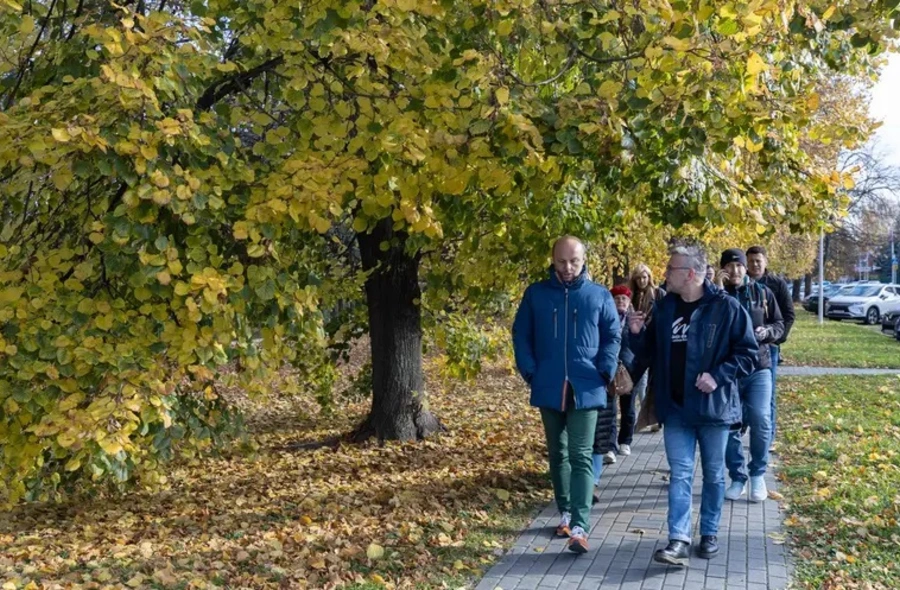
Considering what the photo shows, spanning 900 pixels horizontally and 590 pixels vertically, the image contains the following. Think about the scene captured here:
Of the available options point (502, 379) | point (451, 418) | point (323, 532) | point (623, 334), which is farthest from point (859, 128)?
point (502, 379)

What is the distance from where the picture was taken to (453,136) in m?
4.72

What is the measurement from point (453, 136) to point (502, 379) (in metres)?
11.9

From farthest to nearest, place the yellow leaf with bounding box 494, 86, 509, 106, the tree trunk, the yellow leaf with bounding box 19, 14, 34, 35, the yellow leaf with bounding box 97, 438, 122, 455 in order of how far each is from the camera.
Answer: the tree trunk → the yellow leaf with bounding box 19, 14, 34, 35 → the yellow leaf with bounding box 494, 86, 509, 106 → the yellow leaf with bounding box 97, 438, 122, 455

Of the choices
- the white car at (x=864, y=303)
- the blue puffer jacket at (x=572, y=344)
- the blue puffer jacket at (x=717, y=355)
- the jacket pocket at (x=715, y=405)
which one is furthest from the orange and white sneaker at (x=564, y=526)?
the white car at (x=864, y=303)

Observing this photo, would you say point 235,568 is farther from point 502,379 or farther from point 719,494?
point 502,379

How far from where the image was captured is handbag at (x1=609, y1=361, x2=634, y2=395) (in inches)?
219

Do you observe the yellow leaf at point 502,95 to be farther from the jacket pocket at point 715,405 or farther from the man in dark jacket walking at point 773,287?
the man in dark jacket walking at point 773,287

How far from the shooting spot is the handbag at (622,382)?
18.2 feet

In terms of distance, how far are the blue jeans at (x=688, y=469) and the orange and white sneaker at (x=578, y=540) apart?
506 mm

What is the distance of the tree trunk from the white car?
3286 centimetres

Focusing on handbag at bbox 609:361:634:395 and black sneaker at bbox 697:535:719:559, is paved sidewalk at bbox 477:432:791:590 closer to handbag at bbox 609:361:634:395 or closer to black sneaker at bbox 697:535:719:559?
black sneaker at bbox 697:535:719:559

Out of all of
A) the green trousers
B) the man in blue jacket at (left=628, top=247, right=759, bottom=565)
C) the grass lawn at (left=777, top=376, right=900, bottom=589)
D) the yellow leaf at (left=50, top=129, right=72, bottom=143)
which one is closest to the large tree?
the yellow leaf at (left=50, top=129, right=72, bottom=143)

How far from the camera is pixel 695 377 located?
4926 millimetres

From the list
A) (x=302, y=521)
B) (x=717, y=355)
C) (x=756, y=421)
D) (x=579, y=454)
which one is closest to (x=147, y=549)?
(x=302, y=521)
